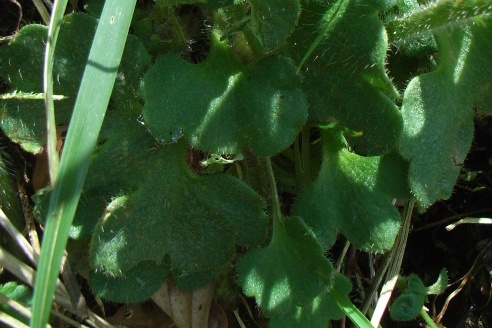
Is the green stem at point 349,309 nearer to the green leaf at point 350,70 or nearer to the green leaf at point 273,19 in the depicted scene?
the green leaf at point 350,70

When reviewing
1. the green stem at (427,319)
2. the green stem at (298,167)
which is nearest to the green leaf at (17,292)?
the green stem at (298,167)

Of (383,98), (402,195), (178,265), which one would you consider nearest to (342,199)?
(402,195)

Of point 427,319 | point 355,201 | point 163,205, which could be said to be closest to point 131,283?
point 163,205

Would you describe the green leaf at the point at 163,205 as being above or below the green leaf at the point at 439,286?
above

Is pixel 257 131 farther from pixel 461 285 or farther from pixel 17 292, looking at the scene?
pixel 461 285

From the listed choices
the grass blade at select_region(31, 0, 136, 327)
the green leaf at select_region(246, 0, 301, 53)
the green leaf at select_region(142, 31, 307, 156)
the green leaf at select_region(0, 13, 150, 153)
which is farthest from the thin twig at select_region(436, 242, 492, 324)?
the grass blade at select_region(31, 0, 136, 327)

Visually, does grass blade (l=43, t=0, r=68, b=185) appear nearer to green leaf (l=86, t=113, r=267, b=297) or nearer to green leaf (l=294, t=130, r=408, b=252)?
green leaf (l=86, t=113, r=267, b=297)
